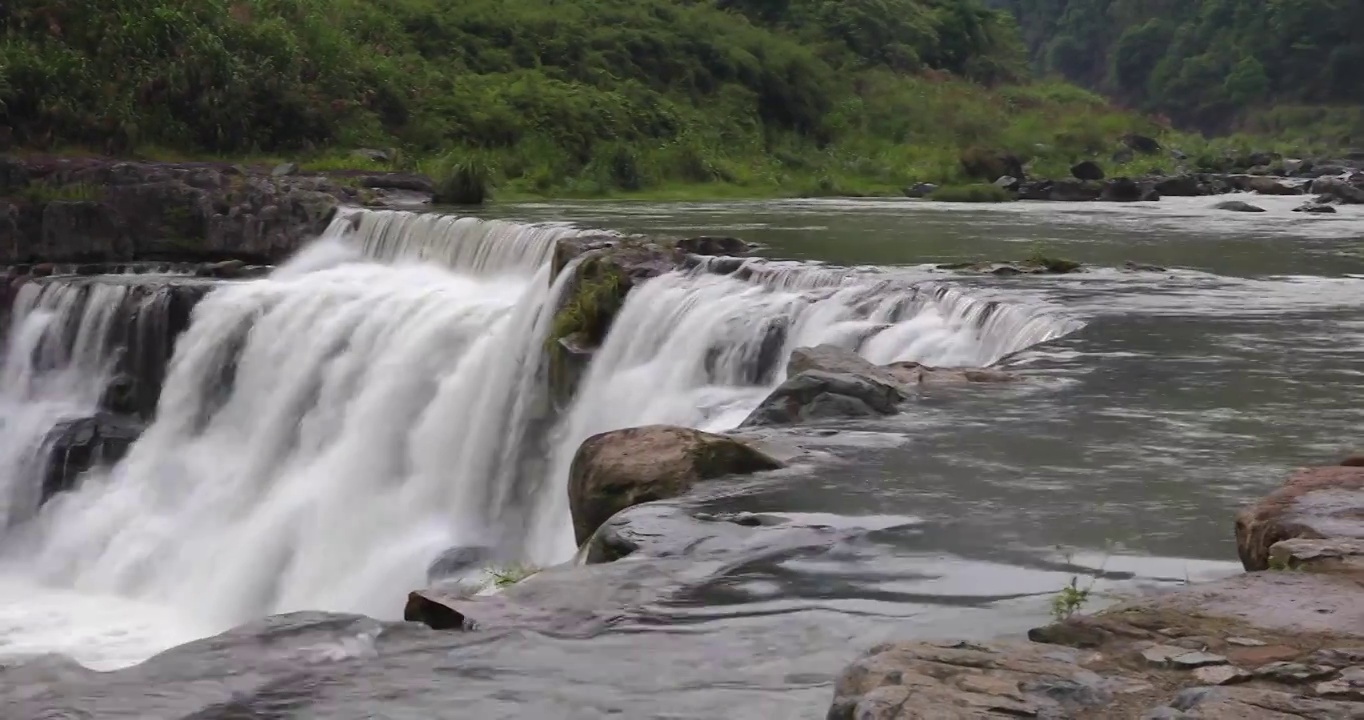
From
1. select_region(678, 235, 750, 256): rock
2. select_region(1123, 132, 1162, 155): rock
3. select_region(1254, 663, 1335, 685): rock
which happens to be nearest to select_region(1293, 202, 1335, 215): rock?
select_region(678, 235, 750, 256): rock

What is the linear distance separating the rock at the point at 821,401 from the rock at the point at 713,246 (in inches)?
289

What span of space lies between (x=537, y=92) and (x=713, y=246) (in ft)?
64.8

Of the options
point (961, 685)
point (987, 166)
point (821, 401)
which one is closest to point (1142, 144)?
point (987, 166)

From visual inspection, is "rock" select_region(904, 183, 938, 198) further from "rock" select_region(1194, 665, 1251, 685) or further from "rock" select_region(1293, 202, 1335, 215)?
"rock" select_region(1194, 665, 1251, 685)

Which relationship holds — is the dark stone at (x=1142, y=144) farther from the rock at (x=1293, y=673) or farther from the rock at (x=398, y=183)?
the rock at (x=1293, y=673)

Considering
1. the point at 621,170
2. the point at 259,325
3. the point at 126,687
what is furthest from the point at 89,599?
the point at 621,170

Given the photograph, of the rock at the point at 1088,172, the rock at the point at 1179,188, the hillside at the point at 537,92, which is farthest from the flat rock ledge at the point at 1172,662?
the rock at the point at 1088,172

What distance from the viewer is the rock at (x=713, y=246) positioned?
1778cm

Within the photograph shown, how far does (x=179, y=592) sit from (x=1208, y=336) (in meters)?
9.99

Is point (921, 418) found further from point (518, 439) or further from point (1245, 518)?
point (518, 439)

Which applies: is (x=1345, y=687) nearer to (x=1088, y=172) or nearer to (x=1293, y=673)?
(x=1293, y=673)

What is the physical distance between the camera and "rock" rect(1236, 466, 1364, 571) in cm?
649

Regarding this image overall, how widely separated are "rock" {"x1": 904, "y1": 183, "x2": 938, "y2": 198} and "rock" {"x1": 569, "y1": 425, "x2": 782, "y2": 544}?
2410 centimetres

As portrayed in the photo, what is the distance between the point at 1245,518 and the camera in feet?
22.3
